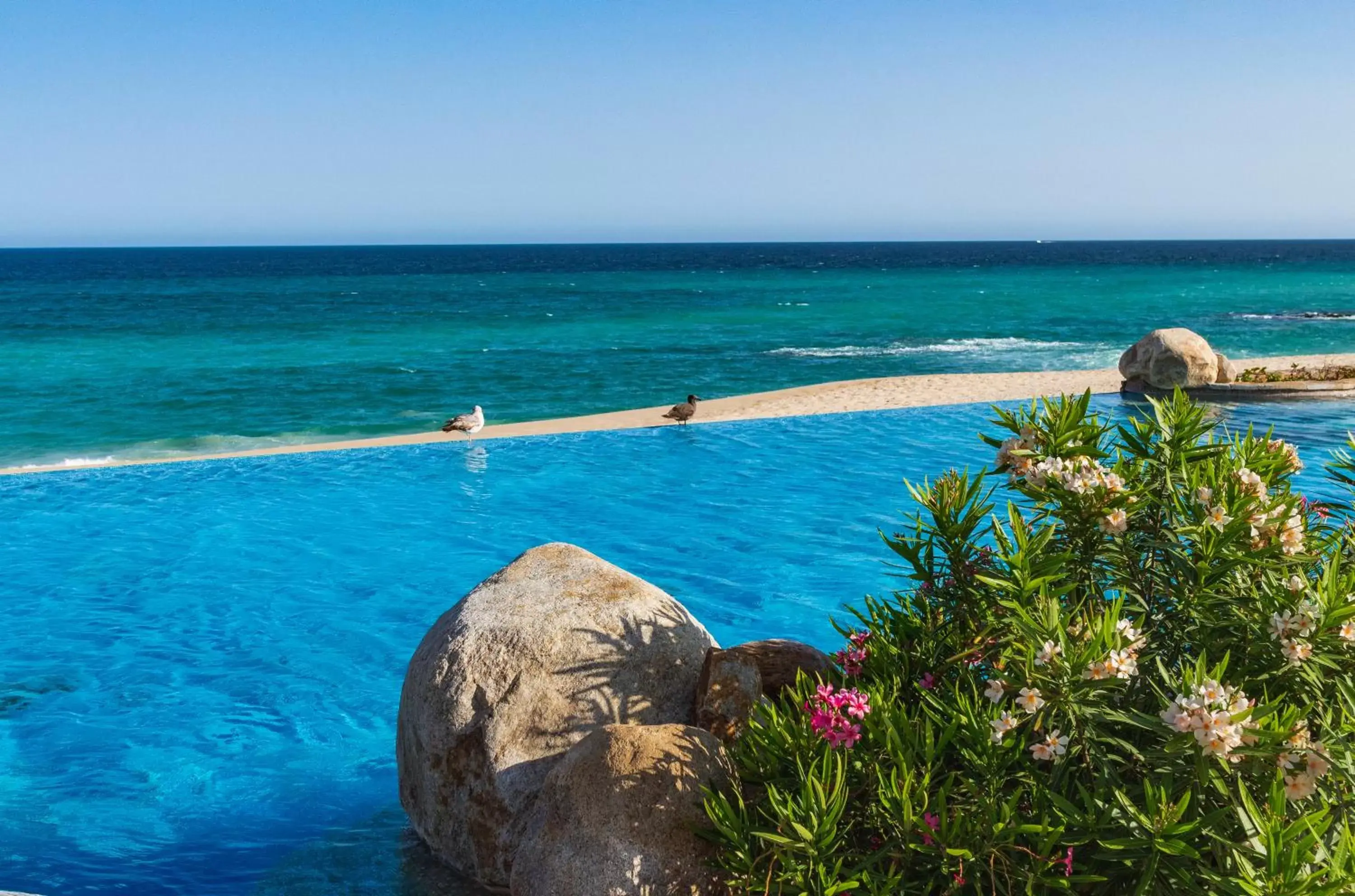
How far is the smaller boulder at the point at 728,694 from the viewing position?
19.5ft

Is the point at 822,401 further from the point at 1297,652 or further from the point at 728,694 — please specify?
the point at 1297,652

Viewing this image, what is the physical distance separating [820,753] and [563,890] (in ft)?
4.77

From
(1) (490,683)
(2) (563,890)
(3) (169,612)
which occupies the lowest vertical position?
(3) (169,612)

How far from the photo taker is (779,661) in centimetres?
629

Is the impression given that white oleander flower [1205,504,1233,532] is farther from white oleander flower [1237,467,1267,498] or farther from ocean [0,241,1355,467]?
ocean [0,241,1355,467]

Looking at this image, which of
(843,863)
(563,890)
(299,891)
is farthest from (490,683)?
(843,863)

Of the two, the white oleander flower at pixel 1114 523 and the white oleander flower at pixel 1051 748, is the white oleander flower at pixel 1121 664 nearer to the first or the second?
the white oleander flower at pixel 1051 748

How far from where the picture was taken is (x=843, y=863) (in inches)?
169

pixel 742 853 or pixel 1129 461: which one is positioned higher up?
pixel 1129 461

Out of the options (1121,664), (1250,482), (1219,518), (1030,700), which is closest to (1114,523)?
(1219,518)

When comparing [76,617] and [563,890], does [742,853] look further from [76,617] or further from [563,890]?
[76,617]

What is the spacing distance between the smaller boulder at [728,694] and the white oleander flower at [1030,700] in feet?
7.14

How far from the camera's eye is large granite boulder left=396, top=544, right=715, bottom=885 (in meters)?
6.08

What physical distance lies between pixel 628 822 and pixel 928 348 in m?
41.1
